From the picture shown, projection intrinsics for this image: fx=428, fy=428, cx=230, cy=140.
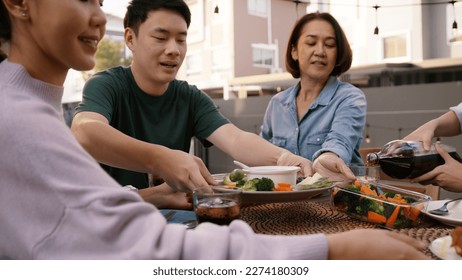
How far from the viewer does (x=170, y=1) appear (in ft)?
5.54

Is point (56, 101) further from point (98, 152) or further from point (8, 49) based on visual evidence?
point (98, 152)

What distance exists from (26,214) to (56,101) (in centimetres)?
23

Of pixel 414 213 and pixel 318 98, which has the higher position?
pixel 318 98

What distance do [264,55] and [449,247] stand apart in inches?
363

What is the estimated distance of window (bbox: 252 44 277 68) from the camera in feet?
30.8

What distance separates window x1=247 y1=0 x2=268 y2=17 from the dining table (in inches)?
341

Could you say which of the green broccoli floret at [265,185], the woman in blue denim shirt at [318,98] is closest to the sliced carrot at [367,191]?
the green broccoli floret at [265,185]

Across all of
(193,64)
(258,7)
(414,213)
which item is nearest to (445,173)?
(414,213)

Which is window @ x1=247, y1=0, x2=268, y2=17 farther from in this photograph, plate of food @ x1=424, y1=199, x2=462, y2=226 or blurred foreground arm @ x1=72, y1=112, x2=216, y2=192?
plate of food @ x1=424, y1=199, x2=462, y2=226

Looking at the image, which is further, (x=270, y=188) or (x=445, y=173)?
(x=445, y=173)

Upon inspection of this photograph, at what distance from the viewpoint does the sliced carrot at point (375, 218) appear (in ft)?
2.86

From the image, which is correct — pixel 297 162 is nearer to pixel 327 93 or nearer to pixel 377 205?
pixel 377 205

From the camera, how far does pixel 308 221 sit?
0.95 m

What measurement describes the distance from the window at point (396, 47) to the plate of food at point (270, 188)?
256 inches
